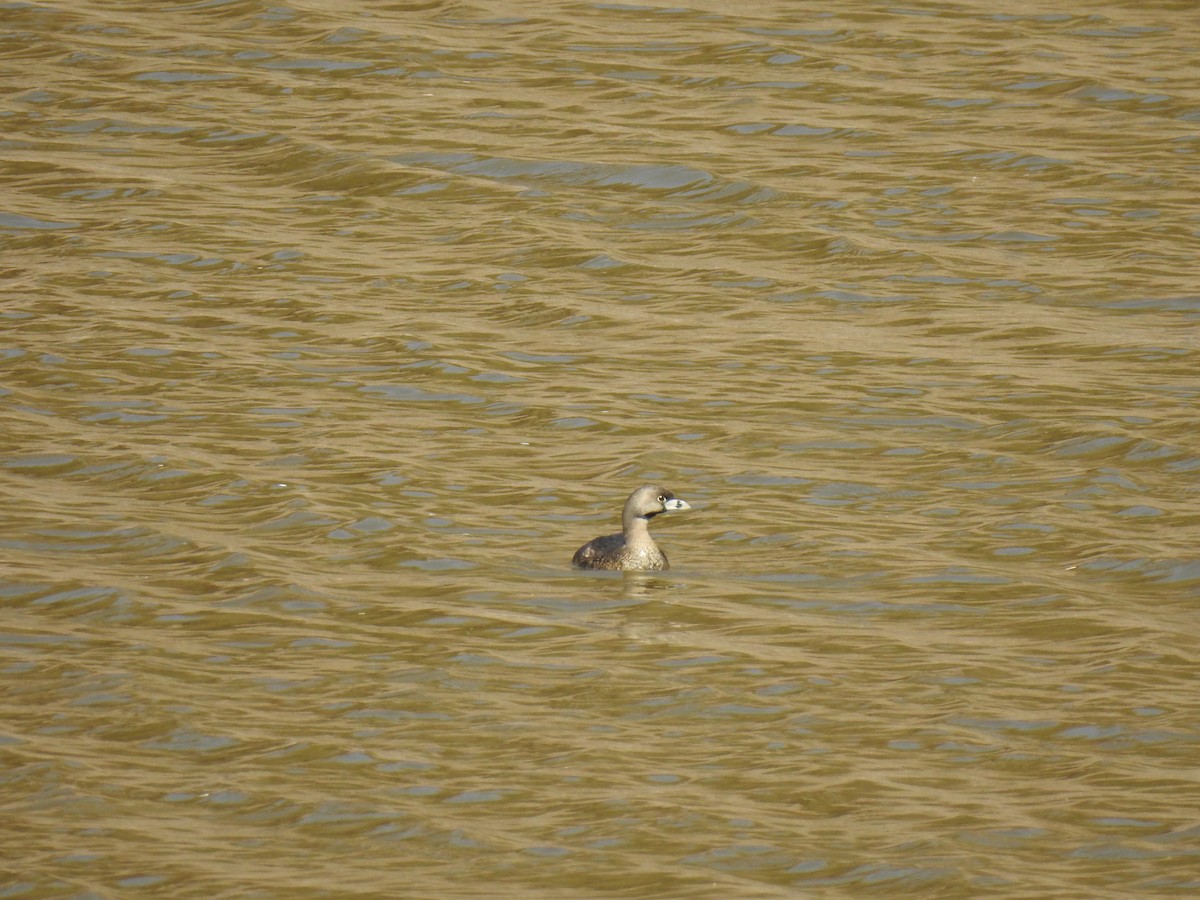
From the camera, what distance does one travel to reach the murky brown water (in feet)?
32.6

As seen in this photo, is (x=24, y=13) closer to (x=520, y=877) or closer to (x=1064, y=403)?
(x=1064, y=403)

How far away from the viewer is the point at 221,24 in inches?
993

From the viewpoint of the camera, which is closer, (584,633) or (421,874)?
(421,874)

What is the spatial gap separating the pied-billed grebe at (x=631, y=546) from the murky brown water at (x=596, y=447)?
15 centimetres

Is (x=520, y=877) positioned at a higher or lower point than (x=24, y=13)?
lower

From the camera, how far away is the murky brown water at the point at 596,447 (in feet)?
32.6

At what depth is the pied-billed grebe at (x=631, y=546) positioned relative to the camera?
1327 cm

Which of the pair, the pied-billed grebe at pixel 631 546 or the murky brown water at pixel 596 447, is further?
the pied-billed grebe at pixel 631 546

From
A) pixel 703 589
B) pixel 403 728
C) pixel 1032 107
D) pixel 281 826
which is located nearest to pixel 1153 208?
pixel 1032 107

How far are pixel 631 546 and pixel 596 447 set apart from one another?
8.81 ft

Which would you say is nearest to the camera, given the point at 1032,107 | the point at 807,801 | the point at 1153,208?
the point at 807,801

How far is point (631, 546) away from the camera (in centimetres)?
1329

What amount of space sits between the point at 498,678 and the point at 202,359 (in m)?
6.81

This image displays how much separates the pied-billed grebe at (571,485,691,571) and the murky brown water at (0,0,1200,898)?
0.50ft
